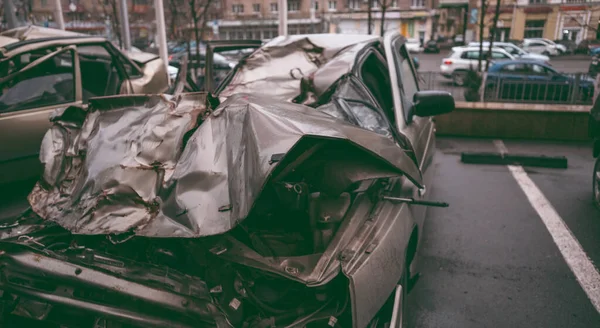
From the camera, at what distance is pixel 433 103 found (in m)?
3.75

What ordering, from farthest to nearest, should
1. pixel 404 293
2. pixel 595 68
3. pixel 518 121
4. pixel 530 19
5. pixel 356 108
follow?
pixel 530 19 < pixel 595 68 < pixel 518 121 < pixel 356 108 < pixel 404 293

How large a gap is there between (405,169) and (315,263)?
28.3 inches

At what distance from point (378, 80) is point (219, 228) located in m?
2.49

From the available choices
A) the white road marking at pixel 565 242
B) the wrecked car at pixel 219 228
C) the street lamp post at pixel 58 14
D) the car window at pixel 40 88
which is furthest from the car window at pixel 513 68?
the wrecked car at pixel 219 228

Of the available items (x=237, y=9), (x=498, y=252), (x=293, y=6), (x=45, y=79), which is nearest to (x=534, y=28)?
(x=293, y=6)

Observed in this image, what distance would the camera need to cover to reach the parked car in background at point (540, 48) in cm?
3198

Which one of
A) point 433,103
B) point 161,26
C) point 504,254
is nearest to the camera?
point 433,103

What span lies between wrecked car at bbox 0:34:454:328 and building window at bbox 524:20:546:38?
49.1m

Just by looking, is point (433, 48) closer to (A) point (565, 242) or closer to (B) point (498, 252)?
(A) point (565, 242)

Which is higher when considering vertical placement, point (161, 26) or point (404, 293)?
point (161, 26)

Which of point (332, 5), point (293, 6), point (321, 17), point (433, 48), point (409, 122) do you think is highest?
point (332, 5)

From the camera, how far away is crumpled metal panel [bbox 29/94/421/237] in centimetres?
221

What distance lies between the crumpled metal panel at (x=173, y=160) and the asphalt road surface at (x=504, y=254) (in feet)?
4.46

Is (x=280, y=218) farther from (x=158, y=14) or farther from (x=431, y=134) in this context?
(x=158, y=14)
